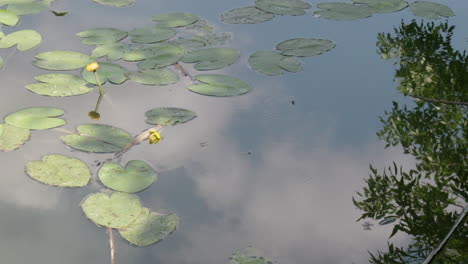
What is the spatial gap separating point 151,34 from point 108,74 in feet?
1.10

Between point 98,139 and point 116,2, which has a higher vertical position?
point 116,2

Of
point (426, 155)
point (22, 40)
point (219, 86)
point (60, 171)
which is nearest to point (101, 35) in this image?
point (22, 40)

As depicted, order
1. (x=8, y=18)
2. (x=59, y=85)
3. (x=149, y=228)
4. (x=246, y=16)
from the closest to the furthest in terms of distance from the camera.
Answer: (x=149, y=228) → (x=59, y=85) → (x=8, y=18) → (x=246, y=16)

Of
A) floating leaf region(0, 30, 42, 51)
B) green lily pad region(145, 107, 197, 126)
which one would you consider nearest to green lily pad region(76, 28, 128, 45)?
floating leaf region(0, 30, 42, 51)

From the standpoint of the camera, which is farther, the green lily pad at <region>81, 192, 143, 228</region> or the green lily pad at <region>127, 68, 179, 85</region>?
the green lily pad at <region>127, 68, 179, 85</region>

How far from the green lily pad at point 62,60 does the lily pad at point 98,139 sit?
385mm

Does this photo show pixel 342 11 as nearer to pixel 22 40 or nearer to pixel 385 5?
pixel 385 5

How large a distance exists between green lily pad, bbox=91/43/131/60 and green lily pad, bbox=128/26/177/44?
0.21 feet

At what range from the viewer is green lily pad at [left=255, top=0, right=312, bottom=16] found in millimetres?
2570

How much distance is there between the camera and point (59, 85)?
1.99 meters

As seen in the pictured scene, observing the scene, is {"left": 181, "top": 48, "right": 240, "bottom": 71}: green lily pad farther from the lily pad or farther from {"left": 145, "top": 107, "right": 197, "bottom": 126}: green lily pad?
the lily pad

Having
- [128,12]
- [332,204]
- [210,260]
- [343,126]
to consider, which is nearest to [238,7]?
[128,12]

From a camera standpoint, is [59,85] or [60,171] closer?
[60,171]

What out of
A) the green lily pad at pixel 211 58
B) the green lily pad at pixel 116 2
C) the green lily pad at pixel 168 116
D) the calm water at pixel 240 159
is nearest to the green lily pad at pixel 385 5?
the calm water at pixel 240 159
